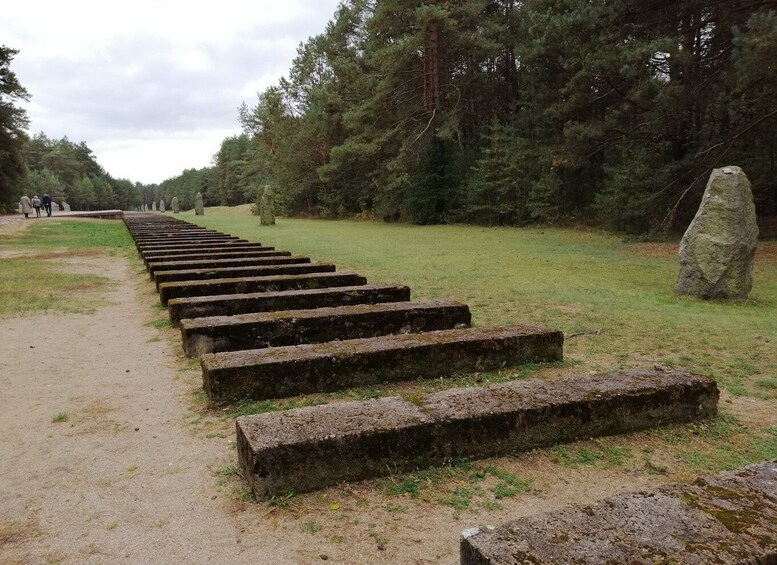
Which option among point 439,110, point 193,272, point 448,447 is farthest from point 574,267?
point 439,110

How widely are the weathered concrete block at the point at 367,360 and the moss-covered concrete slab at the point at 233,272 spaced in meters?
4.44

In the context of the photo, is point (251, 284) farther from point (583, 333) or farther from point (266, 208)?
point (266, 208)

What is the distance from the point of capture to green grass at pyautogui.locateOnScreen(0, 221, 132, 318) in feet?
23.7

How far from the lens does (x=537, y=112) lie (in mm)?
22453

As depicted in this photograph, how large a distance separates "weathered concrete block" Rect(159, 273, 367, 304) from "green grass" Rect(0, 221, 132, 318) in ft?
4.00

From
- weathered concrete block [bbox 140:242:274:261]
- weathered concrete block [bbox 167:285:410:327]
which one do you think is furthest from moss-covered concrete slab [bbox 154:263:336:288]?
weathered concrete block [bbox 140:242:274:261]

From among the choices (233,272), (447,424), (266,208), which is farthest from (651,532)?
(266,208)

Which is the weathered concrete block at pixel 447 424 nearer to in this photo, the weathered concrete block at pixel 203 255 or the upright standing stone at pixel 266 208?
the weathered concrete block at pixel 203 255

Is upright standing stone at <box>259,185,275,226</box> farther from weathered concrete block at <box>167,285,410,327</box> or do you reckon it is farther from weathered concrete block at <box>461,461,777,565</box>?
weathered concrete block at <box>461,461,777,565</box>

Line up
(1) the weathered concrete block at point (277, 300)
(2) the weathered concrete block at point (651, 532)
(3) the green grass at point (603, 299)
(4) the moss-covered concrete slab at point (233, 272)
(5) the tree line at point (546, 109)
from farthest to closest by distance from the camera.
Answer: (5) the tree line at point (546, 109)
(4) the moss-covered concrete slab at point (233, 272)
(1) the weathered concrete block at point (277, 300)
(3) the green grass at point (603, 299)
(2) the weathered concrete block at point (651, 532)

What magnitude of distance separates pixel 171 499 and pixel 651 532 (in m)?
2.07

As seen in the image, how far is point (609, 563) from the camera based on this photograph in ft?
5.03

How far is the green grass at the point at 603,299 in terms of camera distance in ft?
15.4

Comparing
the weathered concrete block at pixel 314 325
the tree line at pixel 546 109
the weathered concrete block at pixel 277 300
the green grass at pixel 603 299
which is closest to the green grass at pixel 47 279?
the weathered concrete block at pixel 277 300
